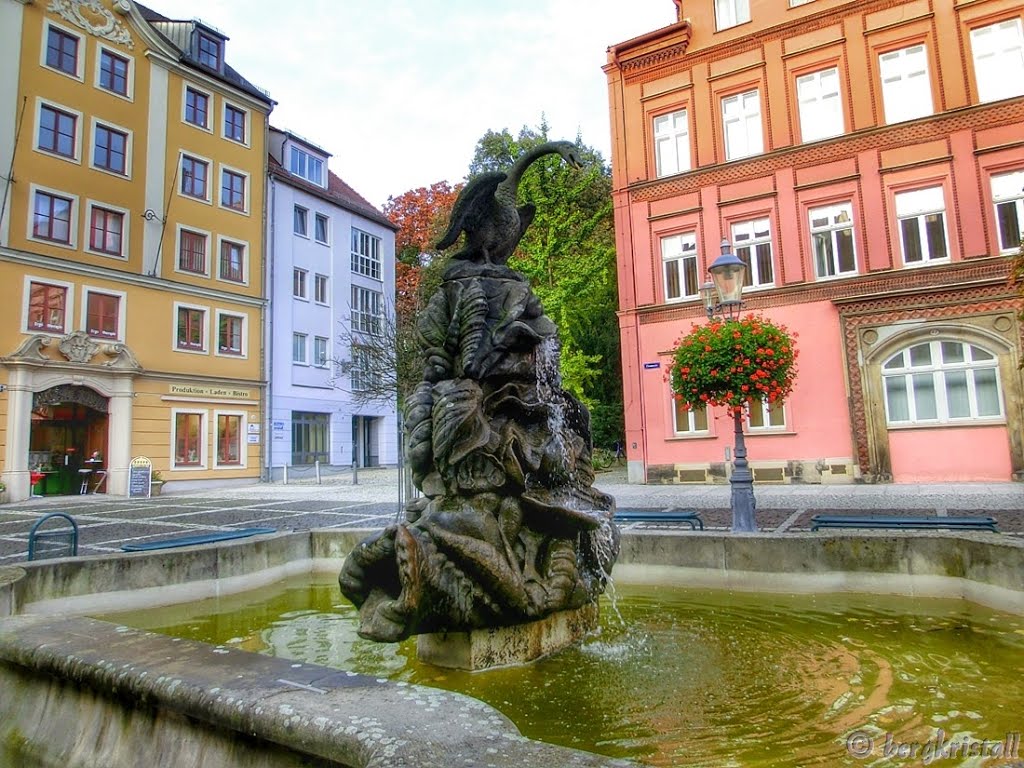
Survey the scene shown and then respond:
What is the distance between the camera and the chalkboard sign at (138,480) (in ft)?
70.1

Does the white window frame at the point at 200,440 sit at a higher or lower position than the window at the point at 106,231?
lower

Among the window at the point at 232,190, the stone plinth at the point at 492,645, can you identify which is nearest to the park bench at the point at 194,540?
the stone plinth at the point at 492,645

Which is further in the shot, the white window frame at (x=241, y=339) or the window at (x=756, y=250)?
the white window frame at (x=241, y=339)

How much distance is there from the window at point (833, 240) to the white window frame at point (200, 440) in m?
22.3

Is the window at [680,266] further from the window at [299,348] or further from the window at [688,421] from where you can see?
the window at [299,348]

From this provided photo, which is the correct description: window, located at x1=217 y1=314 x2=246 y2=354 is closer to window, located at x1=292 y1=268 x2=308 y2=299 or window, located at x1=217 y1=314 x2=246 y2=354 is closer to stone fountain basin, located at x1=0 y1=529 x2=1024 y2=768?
window, located at x1=292 y1=268 x2=308 y2=299

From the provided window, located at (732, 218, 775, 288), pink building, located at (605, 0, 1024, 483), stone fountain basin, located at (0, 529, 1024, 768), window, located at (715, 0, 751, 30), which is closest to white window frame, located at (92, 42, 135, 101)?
pink building, located at (605, 0, 1024, 483)

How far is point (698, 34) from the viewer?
22359 mm

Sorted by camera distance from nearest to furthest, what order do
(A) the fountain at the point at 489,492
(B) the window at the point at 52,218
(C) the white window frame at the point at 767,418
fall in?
(A) the fountain at the point at 489,492, (C) the white window frame at the point at 767,418, (B) the window at the point at 52,218

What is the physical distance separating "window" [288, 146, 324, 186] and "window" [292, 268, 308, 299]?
17.9ft

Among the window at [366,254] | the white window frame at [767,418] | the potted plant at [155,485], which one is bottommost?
the potted plant at [155,485]

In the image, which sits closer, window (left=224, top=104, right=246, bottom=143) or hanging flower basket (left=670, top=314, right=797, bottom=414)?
hanging flower basket (left=670, top=314, right=797, bottom=414)

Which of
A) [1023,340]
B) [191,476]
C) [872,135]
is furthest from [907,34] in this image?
[191,476]

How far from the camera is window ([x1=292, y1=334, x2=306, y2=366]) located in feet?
105
